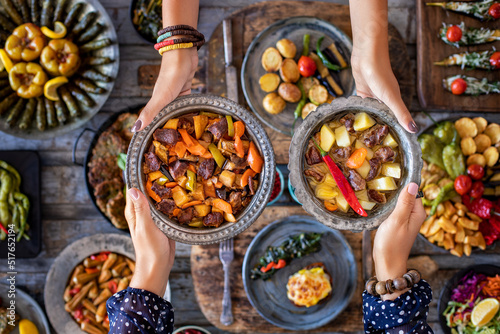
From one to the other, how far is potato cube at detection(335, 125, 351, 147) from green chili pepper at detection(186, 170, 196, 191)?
2.92 feet

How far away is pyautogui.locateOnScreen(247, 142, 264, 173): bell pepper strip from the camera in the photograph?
2189 millimetres

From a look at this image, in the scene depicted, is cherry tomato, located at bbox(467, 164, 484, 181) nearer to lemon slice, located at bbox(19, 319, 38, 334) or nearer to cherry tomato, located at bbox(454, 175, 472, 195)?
cherry tomato, located at bbox(454, 175, 472, 195)

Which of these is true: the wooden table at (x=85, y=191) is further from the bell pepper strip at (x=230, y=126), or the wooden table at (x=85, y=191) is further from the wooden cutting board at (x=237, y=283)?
the bell pepper strip at (x=230, y=126)

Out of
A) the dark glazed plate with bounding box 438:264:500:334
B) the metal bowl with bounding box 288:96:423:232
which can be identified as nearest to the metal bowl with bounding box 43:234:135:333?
the metal bowl with bounding box 288:96:423:232

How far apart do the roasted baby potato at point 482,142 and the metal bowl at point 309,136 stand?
160 centimetres

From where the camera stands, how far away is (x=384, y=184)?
2.14 metres

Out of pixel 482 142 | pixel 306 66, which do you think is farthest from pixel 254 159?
pixel 482 142

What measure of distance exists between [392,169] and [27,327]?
3410 mm

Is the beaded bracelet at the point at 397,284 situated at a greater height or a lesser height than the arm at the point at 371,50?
lesser

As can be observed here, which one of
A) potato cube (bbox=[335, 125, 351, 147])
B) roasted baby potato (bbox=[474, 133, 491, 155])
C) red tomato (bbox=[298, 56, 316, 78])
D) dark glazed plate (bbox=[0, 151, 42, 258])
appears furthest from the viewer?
dark glazed plate (bbox=[0, 151, 42, 258])

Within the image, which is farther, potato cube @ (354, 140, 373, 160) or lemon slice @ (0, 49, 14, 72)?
lemon slice @ (0, 49, 14, 72)

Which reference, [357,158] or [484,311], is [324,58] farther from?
[484,311]

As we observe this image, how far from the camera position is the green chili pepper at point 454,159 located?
10.3 feet

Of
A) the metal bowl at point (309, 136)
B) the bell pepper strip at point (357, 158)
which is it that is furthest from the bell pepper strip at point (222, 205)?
the bell pepper strip at point (357, 158)
